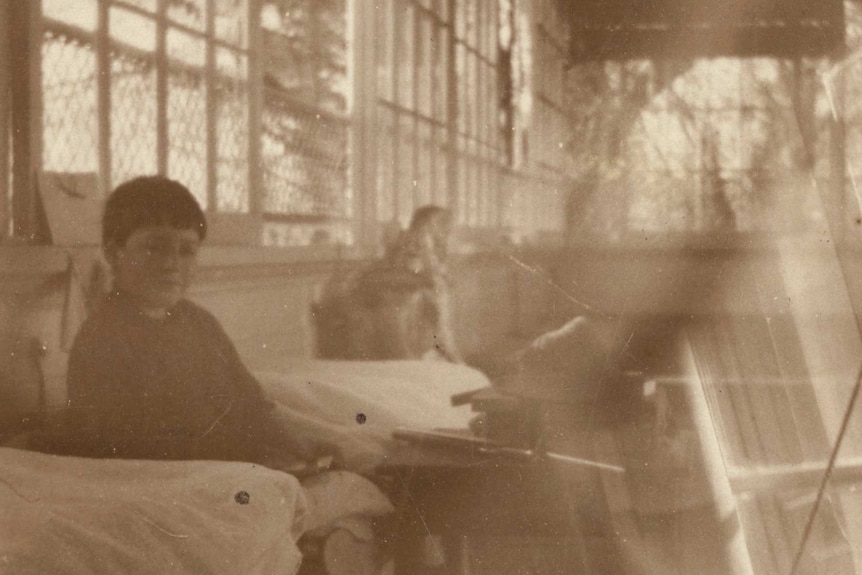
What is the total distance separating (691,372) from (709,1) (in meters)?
0.46

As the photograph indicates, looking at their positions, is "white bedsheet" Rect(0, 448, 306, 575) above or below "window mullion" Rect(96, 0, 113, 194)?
below

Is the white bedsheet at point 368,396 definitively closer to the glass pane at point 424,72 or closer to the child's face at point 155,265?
the child's face at point 155,265

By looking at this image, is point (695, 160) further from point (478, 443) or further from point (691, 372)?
point (478, 443)

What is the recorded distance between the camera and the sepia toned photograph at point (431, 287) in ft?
4.03

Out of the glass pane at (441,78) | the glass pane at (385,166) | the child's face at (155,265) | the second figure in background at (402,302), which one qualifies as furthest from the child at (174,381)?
the glass pane at (441,78)

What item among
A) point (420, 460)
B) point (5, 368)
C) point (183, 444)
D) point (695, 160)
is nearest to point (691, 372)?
point (695, 160)

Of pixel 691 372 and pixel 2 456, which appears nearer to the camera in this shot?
pixel 691 372

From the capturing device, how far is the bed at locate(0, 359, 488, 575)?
1.31 m

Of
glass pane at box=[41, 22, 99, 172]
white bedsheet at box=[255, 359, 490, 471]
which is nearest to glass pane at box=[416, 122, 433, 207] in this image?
white bedsheet at box=[255, 359, 490, 471]

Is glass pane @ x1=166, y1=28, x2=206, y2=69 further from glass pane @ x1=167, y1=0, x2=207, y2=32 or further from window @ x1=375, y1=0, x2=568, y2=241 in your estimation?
window @ x1=375, y1=0, x2=568, y2=241

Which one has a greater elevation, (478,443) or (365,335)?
(365,335)

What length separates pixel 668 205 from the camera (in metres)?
1.22

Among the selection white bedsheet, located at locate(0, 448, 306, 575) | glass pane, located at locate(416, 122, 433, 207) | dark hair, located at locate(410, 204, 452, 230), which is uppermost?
glass pane, located at locate(416, 122, 433, 207)

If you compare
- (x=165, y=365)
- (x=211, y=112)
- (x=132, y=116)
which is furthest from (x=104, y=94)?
(x=165, y=365)
